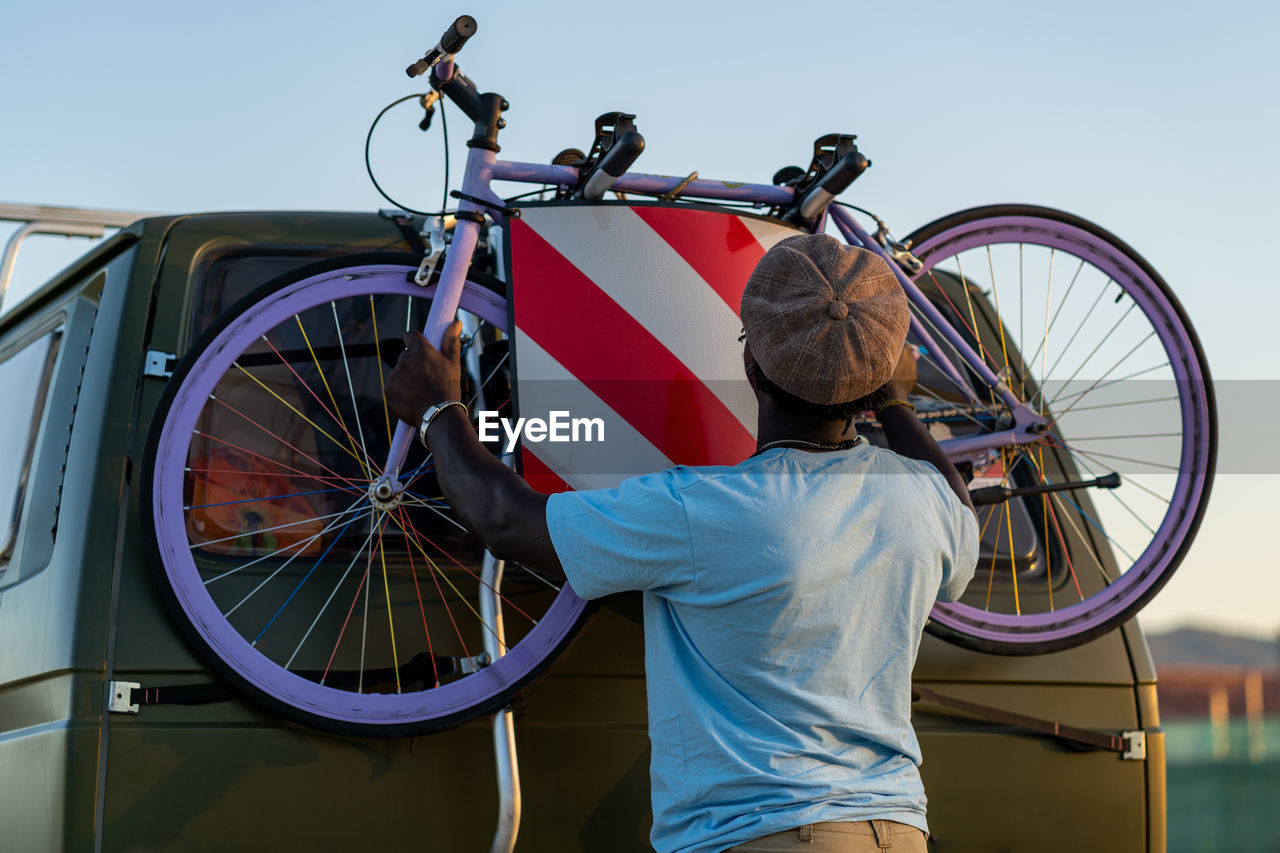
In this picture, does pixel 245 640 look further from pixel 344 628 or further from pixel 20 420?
pixel 20 420

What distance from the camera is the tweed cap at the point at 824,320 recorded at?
5.63ft

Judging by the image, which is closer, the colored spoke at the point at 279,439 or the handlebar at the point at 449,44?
the handlebar at the point at 449,44

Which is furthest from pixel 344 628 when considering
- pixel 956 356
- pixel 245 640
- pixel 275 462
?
pixel 956 356

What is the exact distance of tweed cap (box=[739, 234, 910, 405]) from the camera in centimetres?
172

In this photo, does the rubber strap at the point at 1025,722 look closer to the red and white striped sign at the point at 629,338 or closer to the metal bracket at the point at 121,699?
the red and white striped sign at the point at 629,338

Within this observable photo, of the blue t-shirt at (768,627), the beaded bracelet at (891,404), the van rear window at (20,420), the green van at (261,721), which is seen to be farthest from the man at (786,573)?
the van rear window at (20,420)

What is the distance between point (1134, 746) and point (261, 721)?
1.88 metres

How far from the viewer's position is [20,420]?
9.61ft

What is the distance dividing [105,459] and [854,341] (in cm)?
152

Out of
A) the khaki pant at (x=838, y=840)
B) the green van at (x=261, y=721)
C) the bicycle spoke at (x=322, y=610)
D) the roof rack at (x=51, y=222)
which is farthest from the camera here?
the roof rack at (x=51, y=222)

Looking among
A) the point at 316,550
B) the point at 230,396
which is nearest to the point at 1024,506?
the point at 316,550

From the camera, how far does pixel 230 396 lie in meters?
2.42

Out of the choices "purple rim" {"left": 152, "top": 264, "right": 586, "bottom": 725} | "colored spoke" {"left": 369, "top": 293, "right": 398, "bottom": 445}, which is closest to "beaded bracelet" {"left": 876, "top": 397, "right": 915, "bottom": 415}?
"purple rim" {"left": 152, "top": 264, "right": 586, "bottom": 725}

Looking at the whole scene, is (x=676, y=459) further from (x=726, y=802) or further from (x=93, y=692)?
(x=93, y=692)
